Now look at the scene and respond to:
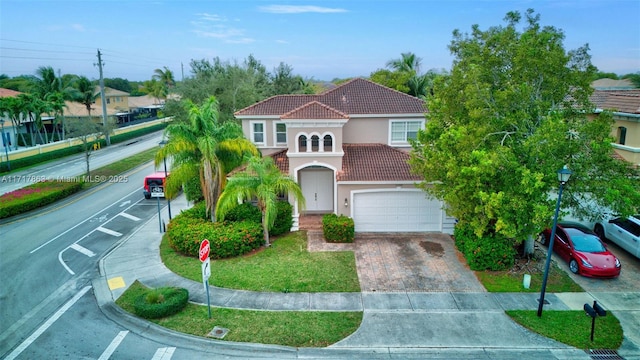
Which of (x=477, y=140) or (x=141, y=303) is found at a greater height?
(x=477, y=140)

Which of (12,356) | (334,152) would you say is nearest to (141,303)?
(12,356)

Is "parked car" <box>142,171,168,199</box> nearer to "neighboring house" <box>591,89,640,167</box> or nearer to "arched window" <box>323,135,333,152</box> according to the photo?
"arched window" <box>323,135,333,152</box>

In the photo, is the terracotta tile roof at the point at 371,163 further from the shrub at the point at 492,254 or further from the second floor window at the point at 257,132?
the shrub at the point at 492,254

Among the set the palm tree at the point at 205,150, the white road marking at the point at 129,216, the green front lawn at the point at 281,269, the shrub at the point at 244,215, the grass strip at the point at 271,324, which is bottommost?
the grass strip at the point at 271,324

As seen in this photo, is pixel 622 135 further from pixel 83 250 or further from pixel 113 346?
pixel 83 250

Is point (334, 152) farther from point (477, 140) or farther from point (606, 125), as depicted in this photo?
point (606, 125)

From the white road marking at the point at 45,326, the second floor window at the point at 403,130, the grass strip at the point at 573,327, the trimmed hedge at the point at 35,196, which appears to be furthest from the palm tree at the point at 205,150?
the grass strip at the point at 573,327

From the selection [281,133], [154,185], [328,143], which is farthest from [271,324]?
[154,185]
